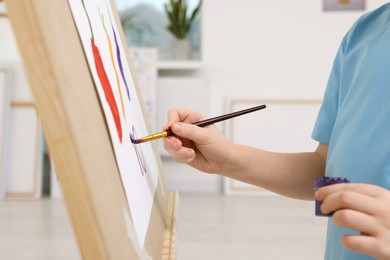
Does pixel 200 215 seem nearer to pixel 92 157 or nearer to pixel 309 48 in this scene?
pixel 309 48

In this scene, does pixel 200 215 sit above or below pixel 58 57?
below

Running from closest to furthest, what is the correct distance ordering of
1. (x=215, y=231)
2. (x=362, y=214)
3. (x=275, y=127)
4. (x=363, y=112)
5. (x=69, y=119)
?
(x=69, y=119) → (x=362, y=214) → (x=363, y=112) → (x=215, y=231) → (x=275, y=127)

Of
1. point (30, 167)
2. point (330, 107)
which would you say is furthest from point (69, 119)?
point (30, 167)

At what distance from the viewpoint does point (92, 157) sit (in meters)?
0.37

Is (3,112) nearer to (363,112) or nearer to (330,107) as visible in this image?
(330,107)

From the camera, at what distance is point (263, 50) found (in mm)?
4152

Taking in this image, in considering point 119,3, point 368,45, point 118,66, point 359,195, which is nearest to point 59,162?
point 359,195

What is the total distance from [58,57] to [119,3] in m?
4.33

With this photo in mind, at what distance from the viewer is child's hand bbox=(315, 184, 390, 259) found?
18.4 inches

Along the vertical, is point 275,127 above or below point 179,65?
below

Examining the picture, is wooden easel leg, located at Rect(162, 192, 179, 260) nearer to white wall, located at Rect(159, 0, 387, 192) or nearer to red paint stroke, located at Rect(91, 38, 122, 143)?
red paint stroke, located at Rect(91, 38, 122, 143)

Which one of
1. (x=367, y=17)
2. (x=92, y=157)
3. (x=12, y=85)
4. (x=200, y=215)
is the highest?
(x=367, y=17)

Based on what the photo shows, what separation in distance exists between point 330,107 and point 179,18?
3382 mm

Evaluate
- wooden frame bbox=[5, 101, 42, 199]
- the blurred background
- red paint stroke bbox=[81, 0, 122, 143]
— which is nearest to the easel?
red paint stroke bbox=[81, 0, 122, 143]
